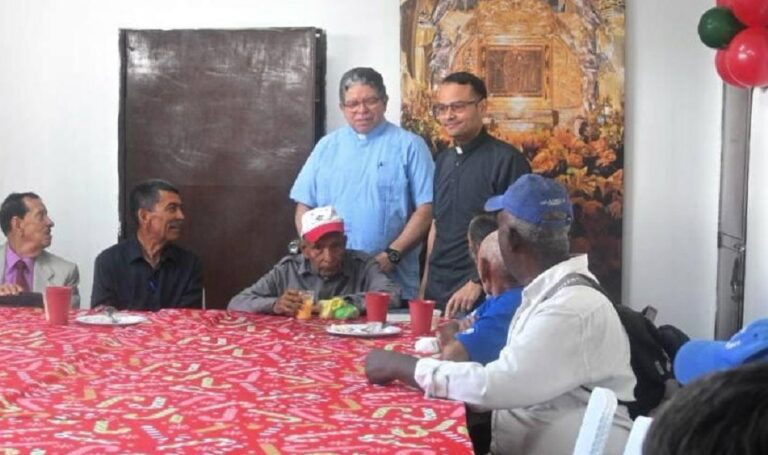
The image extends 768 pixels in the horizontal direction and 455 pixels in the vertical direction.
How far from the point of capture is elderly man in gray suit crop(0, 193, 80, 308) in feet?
14.4

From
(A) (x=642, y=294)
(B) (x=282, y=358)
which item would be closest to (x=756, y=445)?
(B) (x=282, y=358)

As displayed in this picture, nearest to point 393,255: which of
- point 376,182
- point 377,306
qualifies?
point 376,182

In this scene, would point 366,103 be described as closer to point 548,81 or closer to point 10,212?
point 548,81

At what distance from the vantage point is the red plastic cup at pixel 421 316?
303cm

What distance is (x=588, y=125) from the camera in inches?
212

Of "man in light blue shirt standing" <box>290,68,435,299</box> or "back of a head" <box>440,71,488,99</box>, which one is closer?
"back of a head" <box>440,71,488,99</box>

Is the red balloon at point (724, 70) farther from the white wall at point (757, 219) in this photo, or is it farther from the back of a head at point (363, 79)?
the back of a head at point (363, 79)

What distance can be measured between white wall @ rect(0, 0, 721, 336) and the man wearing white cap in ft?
6.07

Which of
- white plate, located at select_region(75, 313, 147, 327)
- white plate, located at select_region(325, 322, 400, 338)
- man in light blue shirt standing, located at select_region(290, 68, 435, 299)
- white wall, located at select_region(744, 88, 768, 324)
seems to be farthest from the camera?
white wall, located at select_region(744, 88, 768, 324)

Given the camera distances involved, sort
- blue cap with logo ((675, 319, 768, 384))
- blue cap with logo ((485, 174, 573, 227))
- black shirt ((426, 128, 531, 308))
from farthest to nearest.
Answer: black shirt ((426, 128, 531, 308)) → blue cap with logo ((485, 174, 573, 227)) → blue cap with logo ((675, 319, 768, 384))

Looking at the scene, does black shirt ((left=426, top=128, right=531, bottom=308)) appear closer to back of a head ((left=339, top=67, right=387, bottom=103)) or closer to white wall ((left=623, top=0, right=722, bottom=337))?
back of a head ((left=339, top=67, right=387, bottom=103))

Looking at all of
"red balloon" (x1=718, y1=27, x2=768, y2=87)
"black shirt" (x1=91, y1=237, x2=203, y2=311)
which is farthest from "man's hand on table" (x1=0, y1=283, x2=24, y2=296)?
"red balloon" (x1=718, y1=27, x2=768, y2=87)

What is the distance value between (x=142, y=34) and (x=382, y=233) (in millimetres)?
1763

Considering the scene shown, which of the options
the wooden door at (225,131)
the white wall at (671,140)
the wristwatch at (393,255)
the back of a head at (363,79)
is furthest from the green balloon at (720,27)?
the wooden door at (225,131)
